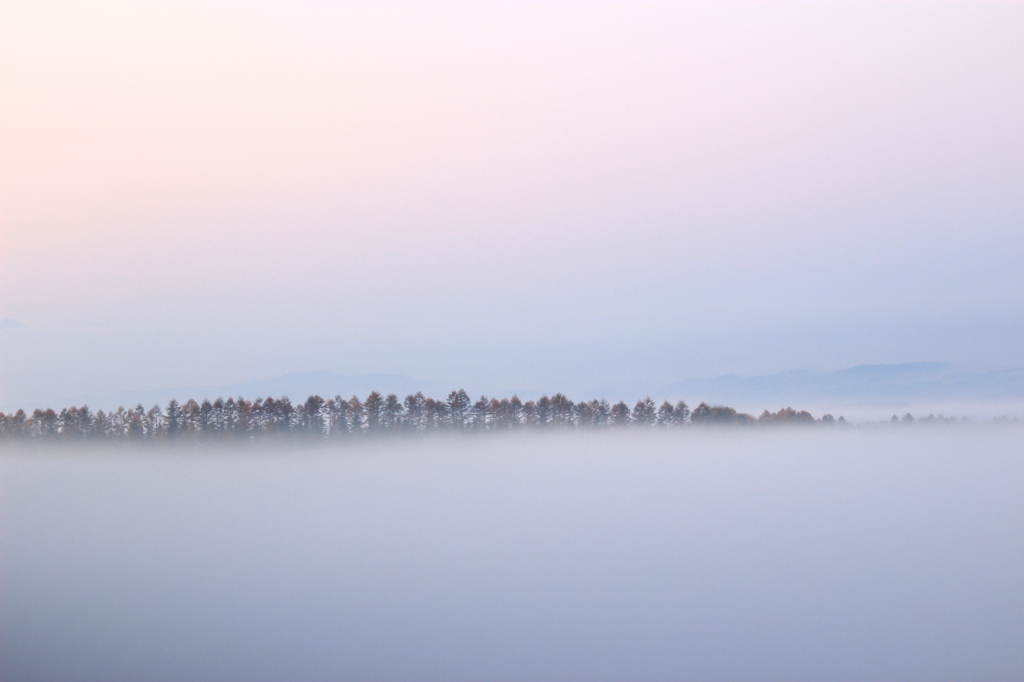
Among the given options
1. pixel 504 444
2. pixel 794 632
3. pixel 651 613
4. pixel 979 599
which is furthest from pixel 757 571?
pixel 504 444

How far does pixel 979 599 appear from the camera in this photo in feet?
27.2

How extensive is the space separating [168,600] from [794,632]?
24.9 ft

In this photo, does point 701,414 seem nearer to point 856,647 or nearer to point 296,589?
point 856,647

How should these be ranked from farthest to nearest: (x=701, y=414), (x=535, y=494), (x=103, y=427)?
1. (x=701, y=414)
2. (x=535, y=494)
3. (x=103, y=427)

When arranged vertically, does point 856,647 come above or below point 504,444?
below

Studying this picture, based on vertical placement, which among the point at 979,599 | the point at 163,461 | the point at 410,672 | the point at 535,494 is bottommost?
the point at 410,672

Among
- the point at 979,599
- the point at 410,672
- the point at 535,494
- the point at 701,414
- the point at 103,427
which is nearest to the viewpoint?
the point at 410,672

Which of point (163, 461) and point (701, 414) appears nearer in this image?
point (163, 461)

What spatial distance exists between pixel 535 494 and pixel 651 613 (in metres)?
2.51

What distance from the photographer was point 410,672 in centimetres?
769

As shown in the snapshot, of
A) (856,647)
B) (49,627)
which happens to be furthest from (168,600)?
(856,647)

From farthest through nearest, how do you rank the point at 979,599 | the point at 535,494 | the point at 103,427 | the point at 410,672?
the point at 535,494
the point at 103,427
the point at 979,599
the point at 410,672

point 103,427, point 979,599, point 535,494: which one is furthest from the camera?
point 535,494

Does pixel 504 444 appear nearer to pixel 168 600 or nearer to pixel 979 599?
pixel 168 600
